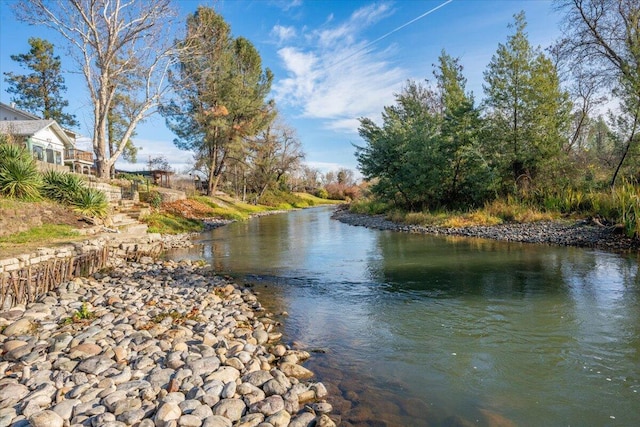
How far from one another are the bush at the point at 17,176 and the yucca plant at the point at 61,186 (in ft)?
1.23

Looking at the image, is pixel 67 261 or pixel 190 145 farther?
pixel 190 145

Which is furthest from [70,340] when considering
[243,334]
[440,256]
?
[440,256]

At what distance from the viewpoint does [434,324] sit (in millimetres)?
5789

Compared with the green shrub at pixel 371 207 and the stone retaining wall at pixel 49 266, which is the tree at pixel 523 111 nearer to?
the green shrub at pixel 371 207

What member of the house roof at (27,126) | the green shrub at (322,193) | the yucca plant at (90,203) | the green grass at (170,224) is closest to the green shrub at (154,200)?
the green grass at (170,224)

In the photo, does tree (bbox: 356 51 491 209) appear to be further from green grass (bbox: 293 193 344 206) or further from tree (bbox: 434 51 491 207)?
green grass (bbox: 293 193 344 206)

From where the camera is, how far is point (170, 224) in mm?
18906

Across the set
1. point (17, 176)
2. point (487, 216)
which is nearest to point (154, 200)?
point (17, 176)

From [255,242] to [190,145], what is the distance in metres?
21.0

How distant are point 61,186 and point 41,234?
3.79 metres

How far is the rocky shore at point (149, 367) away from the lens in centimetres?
329

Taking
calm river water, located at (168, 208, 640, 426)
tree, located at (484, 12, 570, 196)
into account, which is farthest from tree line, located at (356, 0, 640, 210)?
calm river water, located at (168, 208, 640, 426)

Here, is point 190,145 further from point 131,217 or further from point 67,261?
point 67,261

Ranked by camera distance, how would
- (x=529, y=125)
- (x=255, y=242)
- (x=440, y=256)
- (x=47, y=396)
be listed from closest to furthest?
(x=47, y=396) → (x=440, y=256) → (x=255, y=242) → (x=529, y=125)
